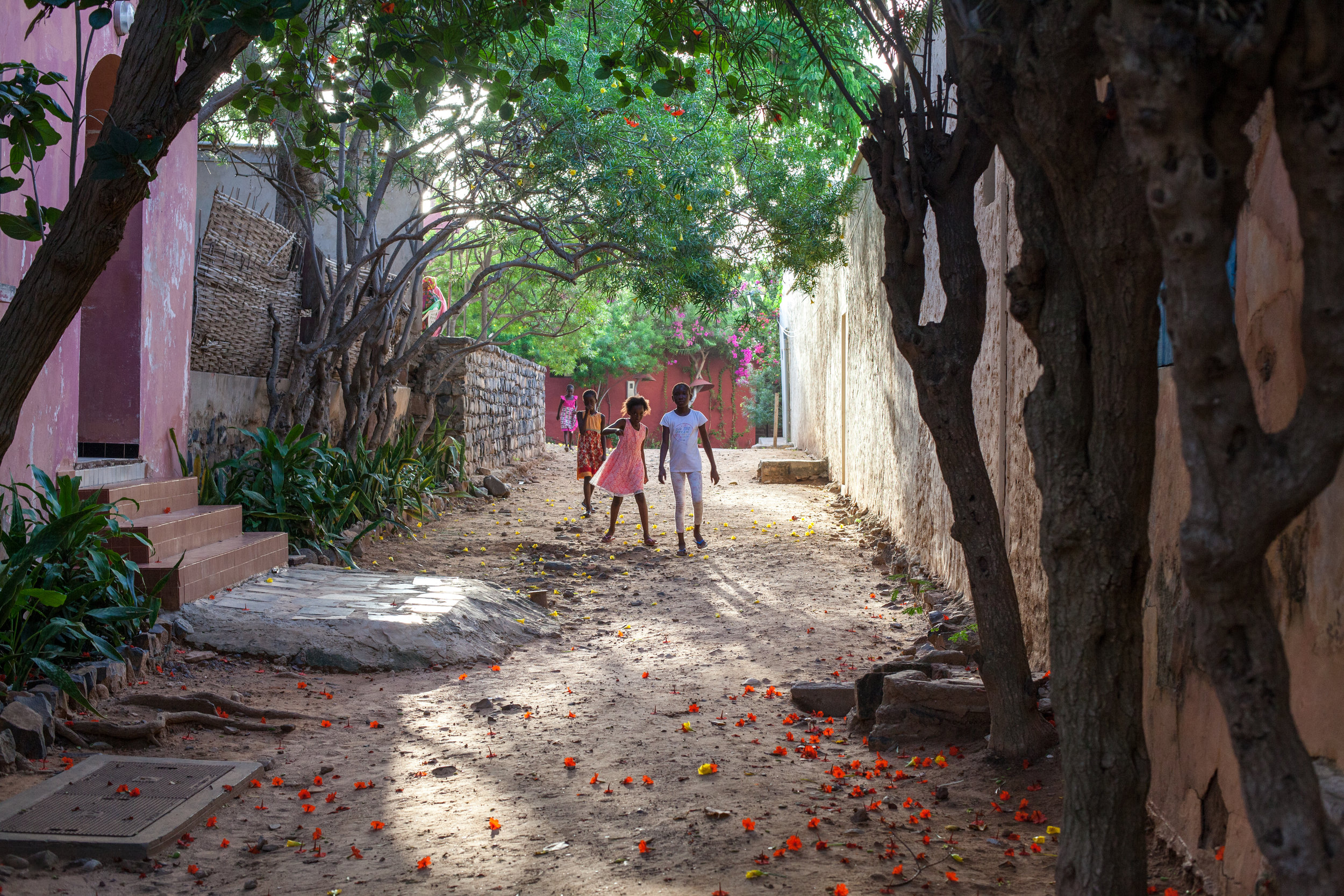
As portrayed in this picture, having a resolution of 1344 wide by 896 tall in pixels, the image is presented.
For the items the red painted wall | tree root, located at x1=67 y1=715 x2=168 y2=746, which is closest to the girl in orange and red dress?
tree root, located at x1=67 y1=715 x2=168 y2=746

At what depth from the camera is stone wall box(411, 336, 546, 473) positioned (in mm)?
12570

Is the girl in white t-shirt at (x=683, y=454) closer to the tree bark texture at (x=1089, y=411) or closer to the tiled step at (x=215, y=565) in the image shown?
the tiled step at (x=215, y=565)

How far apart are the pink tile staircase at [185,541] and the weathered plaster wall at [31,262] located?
397 millimetres

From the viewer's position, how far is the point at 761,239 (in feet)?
34.3

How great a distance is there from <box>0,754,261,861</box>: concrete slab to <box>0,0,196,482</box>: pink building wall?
2036mm

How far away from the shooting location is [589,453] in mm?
11852

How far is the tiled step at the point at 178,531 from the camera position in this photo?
5332 millimetres

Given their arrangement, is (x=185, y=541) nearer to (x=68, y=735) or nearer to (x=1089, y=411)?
(x=68, y=735)

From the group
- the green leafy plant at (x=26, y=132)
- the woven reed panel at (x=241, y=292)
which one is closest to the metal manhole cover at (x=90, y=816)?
the green leafy plant at (x=26, y=132)

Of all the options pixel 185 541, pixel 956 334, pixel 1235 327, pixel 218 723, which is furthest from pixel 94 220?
pixel 185 541

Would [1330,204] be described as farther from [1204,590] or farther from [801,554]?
[801,554]

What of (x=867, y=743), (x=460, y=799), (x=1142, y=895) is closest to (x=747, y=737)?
(x=867, y=743)

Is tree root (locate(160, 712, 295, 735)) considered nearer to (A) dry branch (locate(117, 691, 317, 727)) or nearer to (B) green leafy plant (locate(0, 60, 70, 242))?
(A) dry branch (locate(117, 691, 317, 727))

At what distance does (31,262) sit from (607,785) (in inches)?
152
